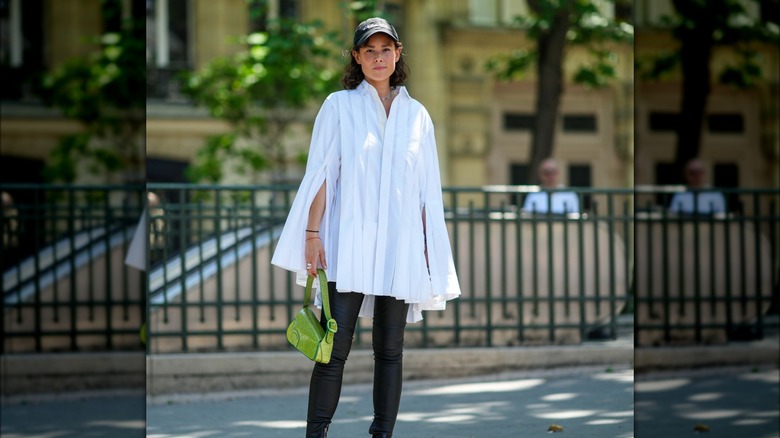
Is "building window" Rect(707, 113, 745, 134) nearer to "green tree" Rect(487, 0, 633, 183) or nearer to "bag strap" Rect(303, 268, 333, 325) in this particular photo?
"bag strap" Rect(303, 268, 333, 325)

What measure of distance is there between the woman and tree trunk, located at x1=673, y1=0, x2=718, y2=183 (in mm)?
1501

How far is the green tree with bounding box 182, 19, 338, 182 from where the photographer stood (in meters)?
16.4

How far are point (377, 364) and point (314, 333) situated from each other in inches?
12.5

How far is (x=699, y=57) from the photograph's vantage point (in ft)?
10.3

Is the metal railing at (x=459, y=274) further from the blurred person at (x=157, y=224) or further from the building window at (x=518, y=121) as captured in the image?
the building window at (x=518, y=121)

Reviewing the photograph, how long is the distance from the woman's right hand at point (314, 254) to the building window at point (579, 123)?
21.4 metres

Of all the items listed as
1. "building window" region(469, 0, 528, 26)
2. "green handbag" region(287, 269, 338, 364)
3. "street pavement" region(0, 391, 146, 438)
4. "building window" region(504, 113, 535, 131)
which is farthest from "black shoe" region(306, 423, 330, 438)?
"building window" region(504, 113, 535, 131)

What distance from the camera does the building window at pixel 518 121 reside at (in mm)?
25422

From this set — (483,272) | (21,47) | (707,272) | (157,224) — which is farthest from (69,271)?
(483,272)

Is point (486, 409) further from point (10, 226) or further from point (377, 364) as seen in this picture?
point (10, 226)

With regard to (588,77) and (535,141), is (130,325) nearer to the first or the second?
(535,141)

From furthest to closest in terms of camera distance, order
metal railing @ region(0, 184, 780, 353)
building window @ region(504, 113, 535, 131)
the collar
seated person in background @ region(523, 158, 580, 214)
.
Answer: building window @ region(504, 113, 535, 131), seated person in background @ region(523, 158, 580, 214), metal railing @ region(0, 184, 780, 353), the collar

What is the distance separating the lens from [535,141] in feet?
48.6

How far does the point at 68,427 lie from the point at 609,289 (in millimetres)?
7077
